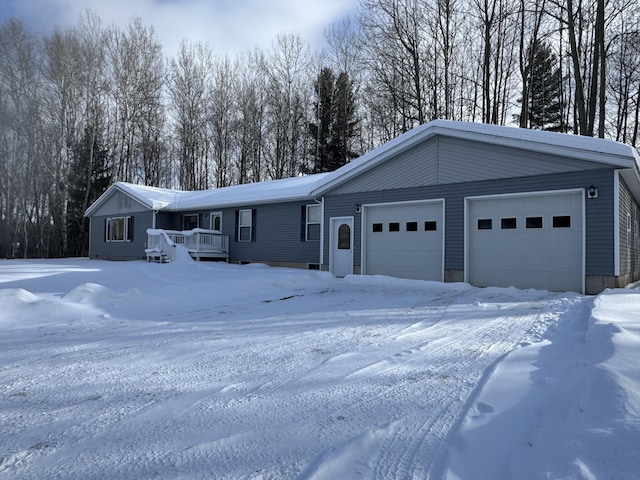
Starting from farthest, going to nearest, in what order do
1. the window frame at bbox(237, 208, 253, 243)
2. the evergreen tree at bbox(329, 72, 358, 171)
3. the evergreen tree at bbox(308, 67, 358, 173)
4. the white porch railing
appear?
the evergreen tree at bbox(329, 72, 358, 171)
the evergreen tree at bbox(308, 67, 358, 173)
the window frame at bbox(237, 208, 253, 243)
the white porch railing

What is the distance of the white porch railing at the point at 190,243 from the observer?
54.2 feet

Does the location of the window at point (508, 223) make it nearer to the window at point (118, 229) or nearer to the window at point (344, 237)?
the window at point (344, 237)

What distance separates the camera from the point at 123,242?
842 inches

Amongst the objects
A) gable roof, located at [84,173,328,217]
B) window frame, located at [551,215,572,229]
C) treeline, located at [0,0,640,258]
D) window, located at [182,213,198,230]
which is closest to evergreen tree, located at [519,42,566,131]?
treeline, located at [0,0,640,258]

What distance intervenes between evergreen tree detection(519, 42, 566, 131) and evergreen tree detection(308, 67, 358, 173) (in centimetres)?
1062

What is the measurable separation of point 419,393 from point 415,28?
837 inches

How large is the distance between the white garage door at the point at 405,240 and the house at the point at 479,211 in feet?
0.10

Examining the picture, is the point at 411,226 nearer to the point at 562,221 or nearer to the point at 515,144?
the point at 515,144

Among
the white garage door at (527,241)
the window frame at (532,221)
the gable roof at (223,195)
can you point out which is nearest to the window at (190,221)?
the gable roof at (223,195)

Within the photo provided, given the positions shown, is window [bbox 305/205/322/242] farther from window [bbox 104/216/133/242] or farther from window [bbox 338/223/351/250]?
window [bbox 104/216/133/242]

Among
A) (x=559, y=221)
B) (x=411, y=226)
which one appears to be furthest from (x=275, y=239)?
(x=559, y=221)

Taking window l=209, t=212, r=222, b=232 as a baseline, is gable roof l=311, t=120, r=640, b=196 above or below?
above

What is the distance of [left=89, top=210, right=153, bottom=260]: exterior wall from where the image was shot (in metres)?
20.1

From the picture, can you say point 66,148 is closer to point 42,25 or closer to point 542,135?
point 42,25
